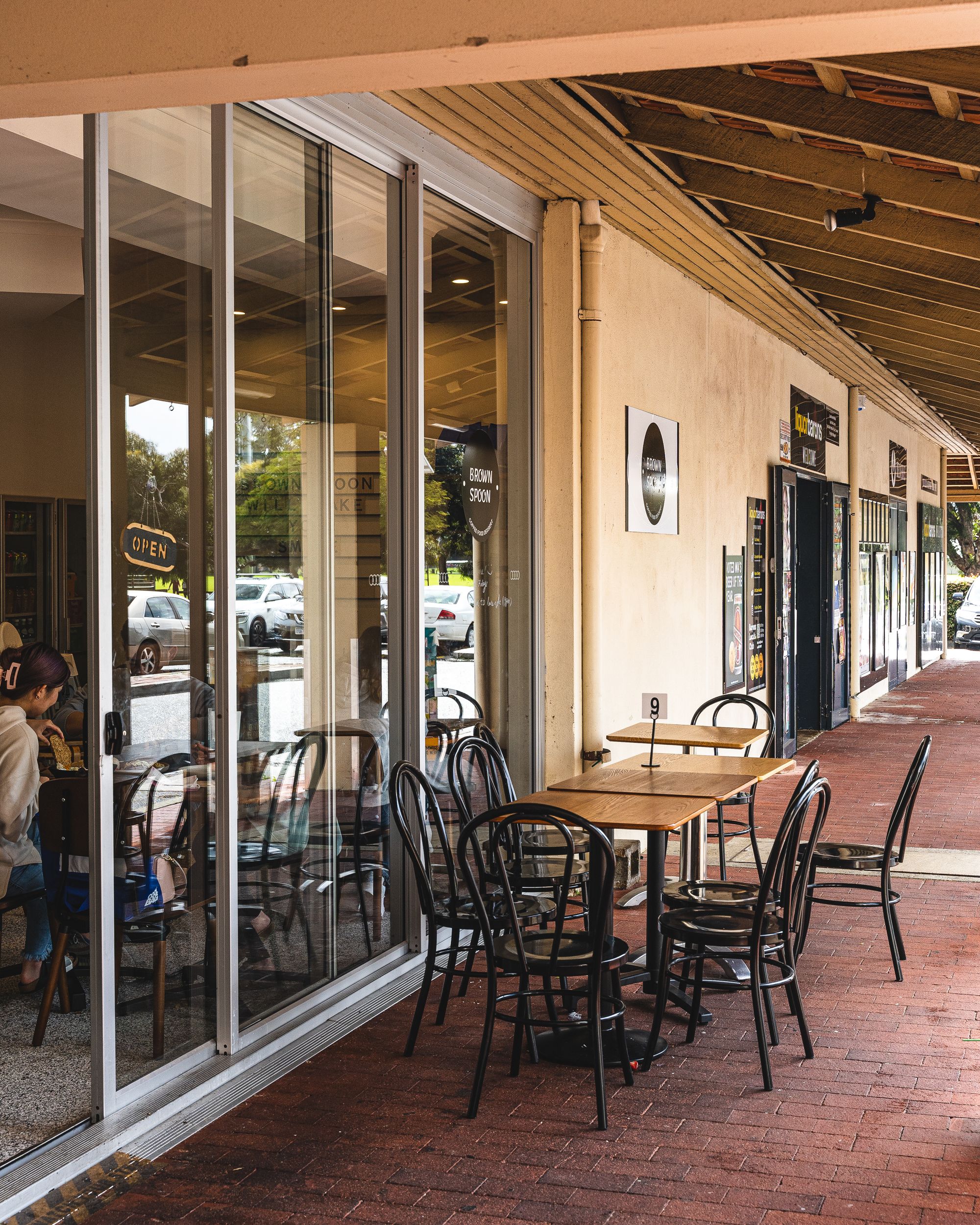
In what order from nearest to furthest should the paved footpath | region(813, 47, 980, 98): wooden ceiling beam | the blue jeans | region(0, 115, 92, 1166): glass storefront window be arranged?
the paved footpath < region(0, 115, 92, 1166): glass storefront window < region(813, 47, 980, 98): wooden ceiling beam < the blue jeans

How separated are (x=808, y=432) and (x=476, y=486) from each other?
7.11 m

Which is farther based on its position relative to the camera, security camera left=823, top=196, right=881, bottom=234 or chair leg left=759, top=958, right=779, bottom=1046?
security camera left=823, top=196, right=881, bottom=234

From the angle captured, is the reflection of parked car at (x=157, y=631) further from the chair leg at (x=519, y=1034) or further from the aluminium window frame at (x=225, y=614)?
the chair leg at (x=519, y=1034)

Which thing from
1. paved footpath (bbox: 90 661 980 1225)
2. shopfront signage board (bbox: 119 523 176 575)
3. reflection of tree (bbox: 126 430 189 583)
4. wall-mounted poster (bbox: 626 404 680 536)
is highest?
wall-mounted poster (bbox: 626 404 680 536)

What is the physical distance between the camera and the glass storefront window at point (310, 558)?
4.13m

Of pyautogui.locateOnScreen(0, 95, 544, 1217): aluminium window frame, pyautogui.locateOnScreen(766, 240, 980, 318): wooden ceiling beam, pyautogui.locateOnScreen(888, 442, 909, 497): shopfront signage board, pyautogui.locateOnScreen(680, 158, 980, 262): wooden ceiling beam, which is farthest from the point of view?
pyautogui.locateOnScreen(888, 442, 909, 497): shopfront signage board

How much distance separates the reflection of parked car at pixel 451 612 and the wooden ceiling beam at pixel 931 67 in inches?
100

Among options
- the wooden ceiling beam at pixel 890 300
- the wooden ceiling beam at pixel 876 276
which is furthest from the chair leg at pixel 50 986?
the wooden ceiling beam at pixel 890 300

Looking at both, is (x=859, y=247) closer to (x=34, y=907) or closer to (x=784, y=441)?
(x=784, y=441)

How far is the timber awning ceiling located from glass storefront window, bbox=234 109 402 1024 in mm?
736

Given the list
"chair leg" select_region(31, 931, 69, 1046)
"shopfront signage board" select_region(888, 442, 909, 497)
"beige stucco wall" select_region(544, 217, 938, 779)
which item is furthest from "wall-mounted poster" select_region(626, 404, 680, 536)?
"shopfront signage board" select_region(888, 442, 909, 497)

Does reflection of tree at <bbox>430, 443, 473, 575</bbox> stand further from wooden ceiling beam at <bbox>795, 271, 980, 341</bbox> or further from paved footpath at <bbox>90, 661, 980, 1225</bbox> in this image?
wooden ceiling beam at <bbox>795, 271, 980, 341</bbox>

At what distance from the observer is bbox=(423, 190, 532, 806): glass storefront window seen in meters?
5.46

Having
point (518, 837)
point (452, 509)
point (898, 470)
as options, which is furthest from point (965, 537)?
point (518, 837)
